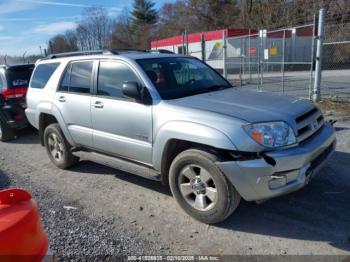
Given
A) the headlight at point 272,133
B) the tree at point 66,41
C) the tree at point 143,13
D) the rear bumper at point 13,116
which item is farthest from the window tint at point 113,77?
the tree at point 143,13

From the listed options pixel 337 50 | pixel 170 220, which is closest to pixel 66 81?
pixel 170 220

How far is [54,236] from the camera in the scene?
141 inches

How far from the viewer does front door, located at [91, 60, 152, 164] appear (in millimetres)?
4074

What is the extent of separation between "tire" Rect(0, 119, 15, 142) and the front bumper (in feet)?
20.6

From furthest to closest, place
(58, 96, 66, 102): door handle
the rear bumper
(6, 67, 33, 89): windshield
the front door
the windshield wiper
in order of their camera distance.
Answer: (6, 67, 33, 89): windshield < the rear bumper < (58, 96, 66, 102): door handle < the windshield wiper < the front door

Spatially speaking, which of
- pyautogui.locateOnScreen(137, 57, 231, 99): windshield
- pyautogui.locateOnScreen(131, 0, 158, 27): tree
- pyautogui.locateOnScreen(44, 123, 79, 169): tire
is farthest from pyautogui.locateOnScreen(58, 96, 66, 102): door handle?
pyautogui.locateOnScreen(131, 0, 158, 27): tree

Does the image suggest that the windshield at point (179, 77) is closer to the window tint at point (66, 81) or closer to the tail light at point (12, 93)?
the window tint at point (66, 81)

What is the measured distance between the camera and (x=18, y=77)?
7.90 metres

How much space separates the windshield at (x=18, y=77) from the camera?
25.5ft

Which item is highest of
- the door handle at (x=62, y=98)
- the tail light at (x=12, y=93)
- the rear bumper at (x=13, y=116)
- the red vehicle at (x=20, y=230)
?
the door handle at (x=62, y=98)

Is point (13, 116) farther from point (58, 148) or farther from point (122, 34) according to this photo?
point (122, 34)

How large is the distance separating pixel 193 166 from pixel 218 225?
0.69 meters

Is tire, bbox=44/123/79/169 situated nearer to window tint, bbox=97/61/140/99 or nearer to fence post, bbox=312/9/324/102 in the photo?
window tint, bbox=97/61/140/99

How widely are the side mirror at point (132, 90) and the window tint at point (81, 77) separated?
108cm
